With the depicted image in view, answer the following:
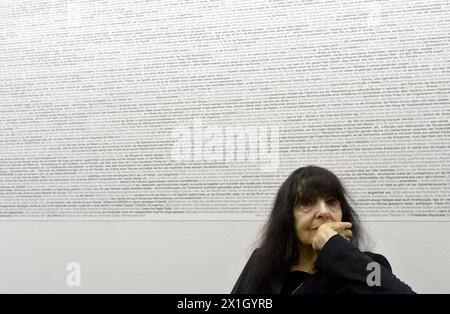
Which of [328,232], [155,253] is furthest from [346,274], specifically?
[155,253]

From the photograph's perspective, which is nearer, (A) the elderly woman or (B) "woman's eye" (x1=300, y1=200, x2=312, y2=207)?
(A) the elderly woman

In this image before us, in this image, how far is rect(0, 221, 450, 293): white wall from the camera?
5.70 ft

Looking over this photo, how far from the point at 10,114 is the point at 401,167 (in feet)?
5.75

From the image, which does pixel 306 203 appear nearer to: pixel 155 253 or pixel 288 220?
pixel 288 220

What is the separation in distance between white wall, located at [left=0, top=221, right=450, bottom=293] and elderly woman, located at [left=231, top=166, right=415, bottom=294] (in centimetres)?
35

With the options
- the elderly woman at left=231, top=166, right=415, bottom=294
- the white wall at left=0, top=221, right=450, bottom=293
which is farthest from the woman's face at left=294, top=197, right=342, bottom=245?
the white wall at left=0, top=221, right=450, bottom=293

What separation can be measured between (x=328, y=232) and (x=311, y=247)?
0.14 metres

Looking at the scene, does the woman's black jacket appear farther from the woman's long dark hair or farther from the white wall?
the white wall

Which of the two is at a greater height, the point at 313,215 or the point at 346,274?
the point at 313,215

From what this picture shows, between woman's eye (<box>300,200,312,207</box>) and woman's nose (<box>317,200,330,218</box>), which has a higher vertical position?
woman's eye (<box>300,200,312,207</box>)

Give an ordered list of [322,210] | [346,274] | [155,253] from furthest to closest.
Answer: [155,253], [322,210], [346,274]

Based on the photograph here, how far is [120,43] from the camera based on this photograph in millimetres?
2105

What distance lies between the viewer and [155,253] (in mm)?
1978

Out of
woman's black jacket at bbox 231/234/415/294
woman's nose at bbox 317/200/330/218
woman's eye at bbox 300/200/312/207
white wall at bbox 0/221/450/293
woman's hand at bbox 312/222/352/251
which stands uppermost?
woman's eye at bbox 300/200/312/207
